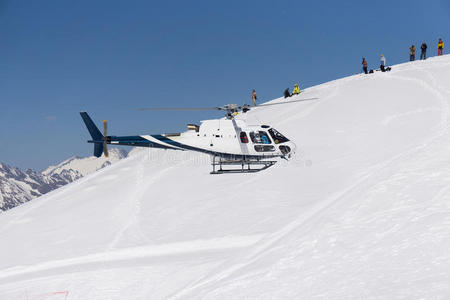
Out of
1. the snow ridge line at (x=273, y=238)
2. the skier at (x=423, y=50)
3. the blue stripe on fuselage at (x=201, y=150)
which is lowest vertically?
the snow ridge line at (x=273, y=238)

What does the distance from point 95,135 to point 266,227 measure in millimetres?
13092

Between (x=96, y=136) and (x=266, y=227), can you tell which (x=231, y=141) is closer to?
(x=266, y=227)

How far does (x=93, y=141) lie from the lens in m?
21.1

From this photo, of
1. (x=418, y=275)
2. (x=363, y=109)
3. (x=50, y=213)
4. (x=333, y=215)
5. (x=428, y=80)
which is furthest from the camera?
(x=428, y=80)

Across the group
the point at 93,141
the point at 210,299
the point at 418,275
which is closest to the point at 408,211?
the point at 418,275

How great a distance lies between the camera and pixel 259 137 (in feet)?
59.8

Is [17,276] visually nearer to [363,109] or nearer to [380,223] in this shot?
[380,223]

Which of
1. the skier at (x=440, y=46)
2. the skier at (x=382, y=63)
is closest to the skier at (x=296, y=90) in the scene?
the skier at (x=382, y=63)

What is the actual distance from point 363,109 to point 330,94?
7.24 metres

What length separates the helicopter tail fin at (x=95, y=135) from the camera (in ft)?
68.9

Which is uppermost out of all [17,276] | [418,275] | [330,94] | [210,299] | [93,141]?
[330,94]

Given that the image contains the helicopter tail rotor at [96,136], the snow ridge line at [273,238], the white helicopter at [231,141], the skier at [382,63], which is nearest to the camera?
the snow ridge line at [273,238]

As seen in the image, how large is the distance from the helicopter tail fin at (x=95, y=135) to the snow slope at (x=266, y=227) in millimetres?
2409

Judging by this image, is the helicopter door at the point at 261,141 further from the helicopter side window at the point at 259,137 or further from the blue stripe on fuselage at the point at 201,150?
the blue stripe on fuselage at the point at 201,150
